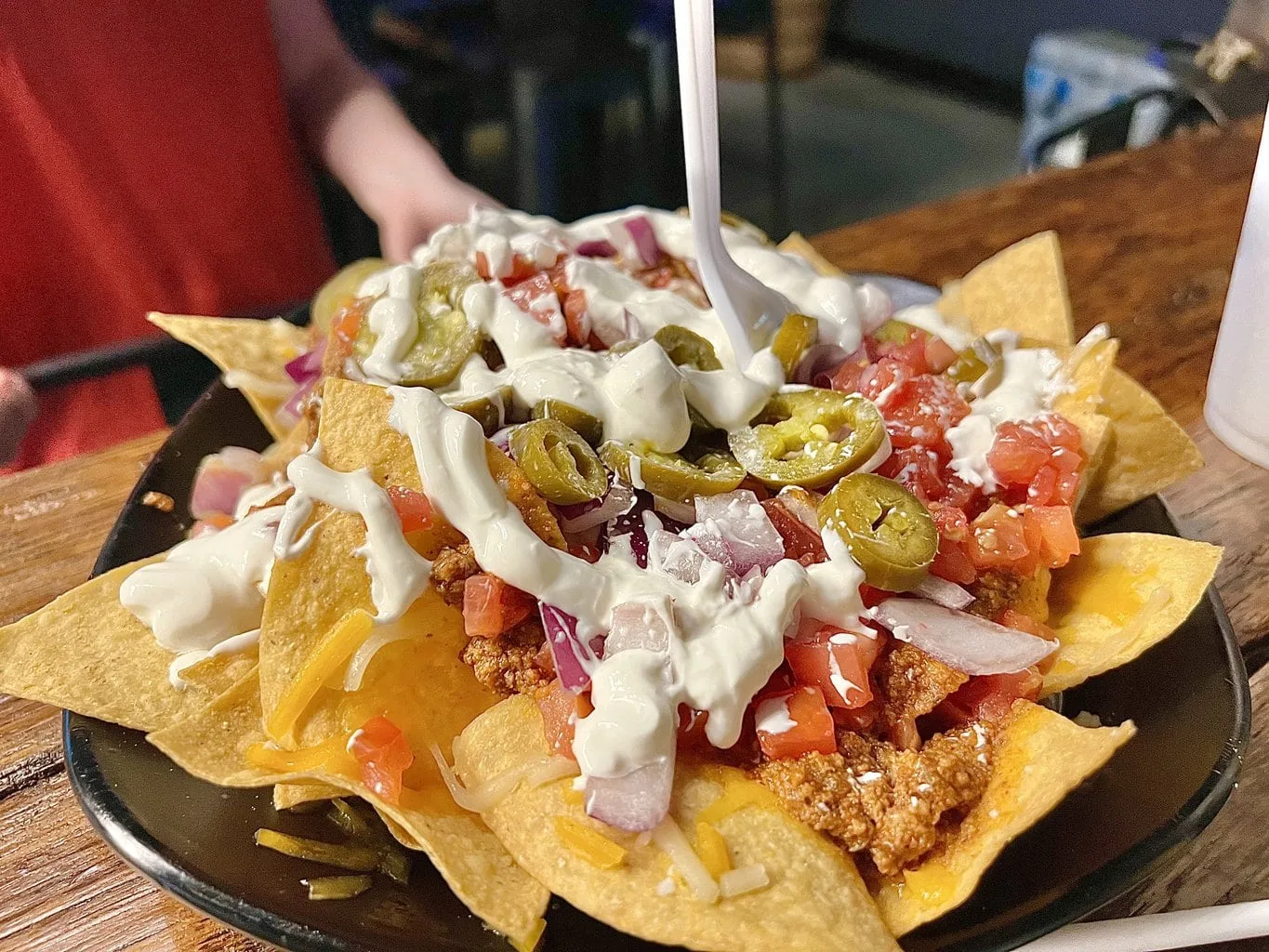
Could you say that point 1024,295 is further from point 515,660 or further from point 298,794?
point 298,794

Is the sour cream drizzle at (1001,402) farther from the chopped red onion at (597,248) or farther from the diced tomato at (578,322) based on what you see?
the chopped red onion at (597,248)

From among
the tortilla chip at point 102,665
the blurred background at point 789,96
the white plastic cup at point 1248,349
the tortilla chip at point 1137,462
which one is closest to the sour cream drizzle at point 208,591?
the tortilla chip at point 102,665

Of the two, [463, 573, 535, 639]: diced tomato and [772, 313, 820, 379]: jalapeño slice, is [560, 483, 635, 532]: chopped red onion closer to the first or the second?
[463, 573, 535, 639]: diced tomato

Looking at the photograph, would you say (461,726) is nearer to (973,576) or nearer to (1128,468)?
(973,576)

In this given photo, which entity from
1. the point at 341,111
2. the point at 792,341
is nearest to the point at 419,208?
the point at 341,111

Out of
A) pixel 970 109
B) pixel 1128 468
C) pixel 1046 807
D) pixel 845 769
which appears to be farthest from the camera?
pixel 970 109

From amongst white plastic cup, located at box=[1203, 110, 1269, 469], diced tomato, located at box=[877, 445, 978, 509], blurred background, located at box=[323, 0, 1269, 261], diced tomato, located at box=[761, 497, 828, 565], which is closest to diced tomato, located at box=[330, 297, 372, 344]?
diced tomato, located at box=[761, 497, 828, 565]

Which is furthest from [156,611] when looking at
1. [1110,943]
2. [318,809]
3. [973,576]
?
[1110,943]
